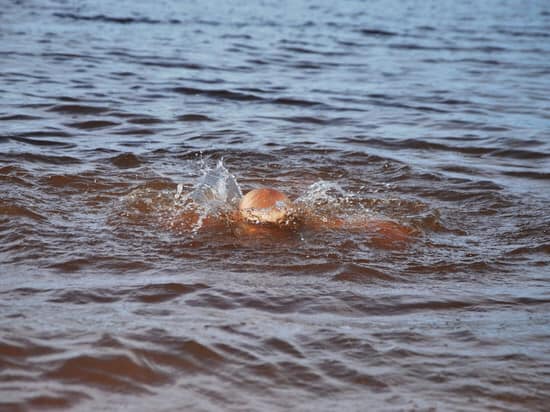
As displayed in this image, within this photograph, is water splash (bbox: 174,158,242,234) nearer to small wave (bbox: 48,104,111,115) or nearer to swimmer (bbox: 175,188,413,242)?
swimmer (bbox: 175,188,413,242)

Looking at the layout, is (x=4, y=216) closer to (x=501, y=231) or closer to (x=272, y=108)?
(x=501, y=231)

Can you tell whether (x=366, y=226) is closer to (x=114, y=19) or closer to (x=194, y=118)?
(x=194, y=118)

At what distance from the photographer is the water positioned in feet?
10.9

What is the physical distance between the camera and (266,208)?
17.6 ft

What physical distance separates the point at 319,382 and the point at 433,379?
1.50 feet

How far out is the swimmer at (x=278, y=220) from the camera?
17.4ft

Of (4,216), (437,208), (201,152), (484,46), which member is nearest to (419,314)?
(437,208)

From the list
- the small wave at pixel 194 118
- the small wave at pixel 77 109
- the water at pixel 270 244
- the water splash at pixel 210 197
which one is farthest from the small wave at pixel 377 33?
the water splash at pixel 210 197

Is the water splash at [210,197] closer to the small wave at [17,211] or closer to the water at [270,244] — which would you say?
the water at [270,244]

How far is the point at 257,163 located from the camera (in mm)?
7246

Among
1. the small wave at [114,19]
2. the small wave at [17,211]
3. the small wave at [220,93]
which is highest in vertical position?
the small wave at [114,19]

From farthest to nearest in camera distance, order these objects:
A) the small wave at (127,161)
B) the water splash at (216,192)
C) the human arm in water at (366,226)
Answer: the small wave at (127,161) < the water splash at (216,192) < the human arm in water at (366,226)

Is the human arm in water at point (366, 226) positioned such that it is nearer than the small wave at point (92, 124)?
Yes

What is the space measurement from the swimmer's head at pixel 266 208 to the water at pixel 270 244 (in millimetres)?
192
